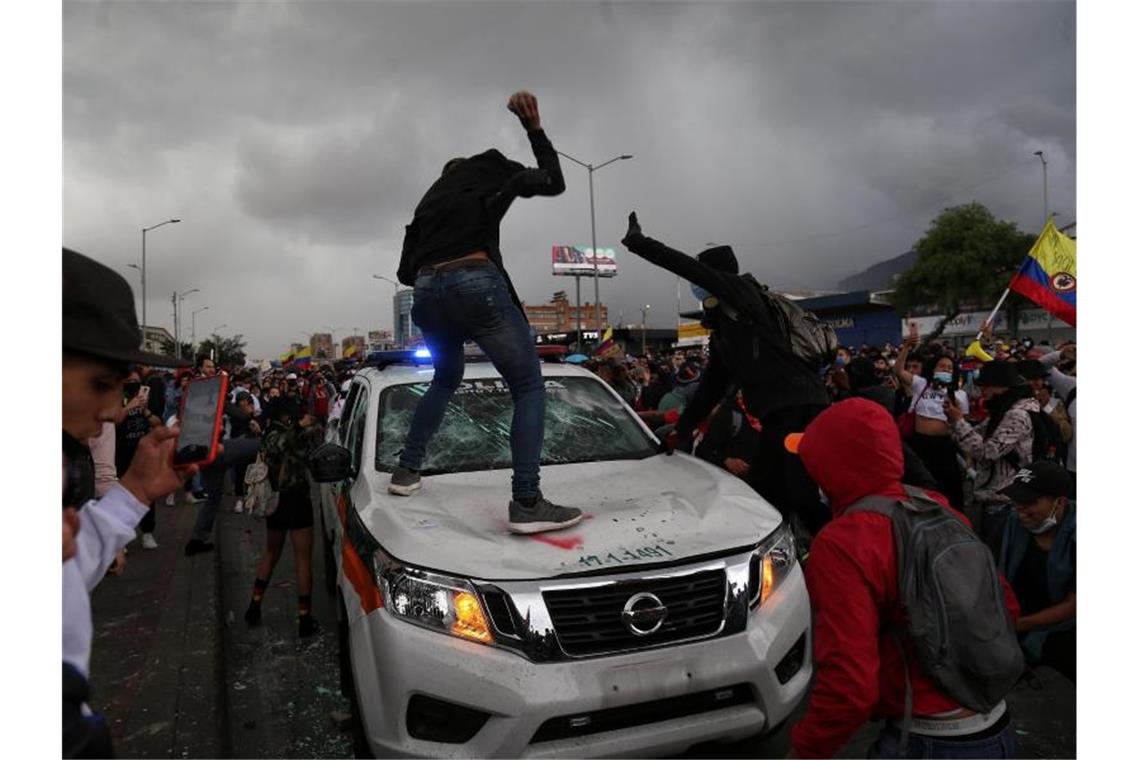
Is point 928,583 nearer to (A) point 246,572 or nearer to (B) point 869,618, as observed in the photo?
(B) point 869,618

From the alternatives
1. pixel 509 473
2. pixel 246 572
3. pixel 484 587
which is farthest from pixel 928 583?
pixel 246 572

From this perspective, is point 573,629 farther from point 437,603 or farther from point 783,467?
point 783,467

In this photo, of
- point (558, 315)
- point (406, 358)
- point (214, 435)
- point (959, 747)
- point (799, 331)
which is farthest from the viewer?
point (558, 315)

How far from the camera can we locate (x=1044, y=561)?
327 centimetres

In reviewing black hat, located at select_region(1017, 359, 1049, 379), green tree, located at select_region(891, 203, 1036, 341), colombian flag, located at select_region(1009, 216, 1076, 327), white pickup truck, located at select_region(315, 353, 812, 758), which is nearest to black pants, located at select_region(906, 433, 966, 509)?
black hat, located at select_region(1017, 359, 1049, 379)

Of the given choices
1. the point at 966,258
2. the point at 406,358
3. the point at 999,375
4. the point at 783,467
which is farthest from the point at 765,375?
the point at 966,258

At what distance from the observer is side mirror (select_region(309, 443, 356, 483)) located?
10.9 ft

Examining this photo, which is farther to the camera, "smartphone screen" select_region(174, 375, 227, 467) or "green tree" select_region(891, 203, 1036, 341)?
"green tree" select_region(891, 203, 1036, 341)

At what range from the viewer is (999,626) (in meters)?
1.87

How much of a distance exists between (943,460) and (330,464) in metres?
4.94

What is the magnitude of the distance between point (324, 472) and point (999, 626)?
2.58 m

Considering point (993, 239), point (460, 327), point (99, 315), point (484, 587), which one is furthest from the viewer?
point (993, 239)

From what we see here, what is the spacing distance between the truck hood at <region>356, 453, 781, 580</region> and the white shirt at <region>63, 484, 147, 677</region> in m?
1.18

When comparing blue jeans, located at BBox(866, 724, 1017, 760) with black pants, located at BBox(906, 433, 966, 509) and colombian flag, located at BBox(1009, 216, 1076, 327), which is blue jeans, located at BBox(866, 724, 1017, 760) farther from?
colombian flag, located at BBox(1009, 216, 1076, 327)
